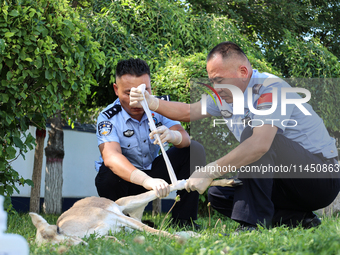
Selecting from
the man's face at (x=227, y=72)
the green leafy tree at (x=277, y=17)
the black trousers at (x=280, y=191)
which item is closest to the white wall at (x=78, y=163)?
the green leafy tree at (x=277, y=17)

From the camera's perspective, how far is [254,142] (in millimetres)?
2738

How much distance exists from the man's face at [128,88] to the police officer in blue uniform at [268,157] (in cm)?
44

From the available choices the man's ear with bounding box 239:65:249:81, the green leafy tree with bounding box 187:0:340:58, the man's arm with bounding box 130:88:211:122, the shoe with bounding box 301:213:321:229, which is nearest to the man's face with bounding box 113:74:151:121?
the man's arm with bounding box 130:88:211:122

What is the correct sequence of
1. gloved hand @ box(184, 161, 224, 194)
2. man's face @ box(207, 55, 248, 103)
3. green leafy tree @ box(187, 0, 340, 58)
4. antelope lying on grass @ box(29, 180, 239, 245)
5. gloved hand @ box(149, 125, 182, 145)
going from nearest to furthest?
antelope lying on grass @ box(29, 180, 239, 245) < gloved hand @ box(184, 161, 224, 194) < gloved hand @ box(149, 125, 182, 145) < man's face @ box(207, 55, 248, 103) < green leafy tree @ box(187, 0, 340, 58)

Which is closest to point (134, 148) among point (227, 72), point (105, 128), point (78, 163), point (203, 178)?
point (105, 128)

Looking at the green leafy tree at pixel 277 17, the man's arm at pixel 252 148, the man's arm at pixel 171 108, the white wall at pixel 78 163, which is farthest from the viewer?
the green leafy tree at pixel 277 17

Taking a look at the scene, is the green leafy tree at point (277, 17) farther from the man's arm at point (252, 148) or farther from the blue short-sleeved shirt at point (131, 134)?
the man's arm at point (252, 148)

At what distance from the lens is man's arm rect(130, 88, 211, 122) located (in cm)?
334

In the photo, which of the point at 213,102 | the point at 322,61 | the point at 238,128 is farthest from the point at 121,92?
the point at 322,61

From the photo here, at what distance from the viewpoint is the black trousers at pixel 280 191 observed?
276 cm

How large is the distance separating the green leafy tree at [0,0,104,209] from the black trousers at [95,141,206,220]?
0.97 m

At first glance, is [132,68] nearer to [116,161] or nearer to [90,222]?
[116,161]

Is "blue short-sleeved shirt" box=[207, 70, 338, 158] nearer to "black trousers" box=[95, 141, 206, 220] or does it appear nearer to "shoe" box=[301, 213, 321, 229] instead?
"shoe" box=[301, 213, 321, 229]

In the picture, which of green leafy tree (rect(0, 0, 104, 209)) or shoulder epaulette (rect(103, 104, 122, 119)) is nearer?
green leafy tree (rect(0, 0, 104, 209))
